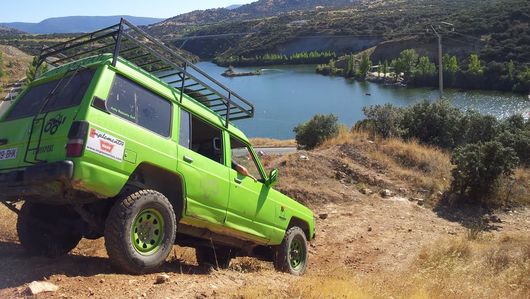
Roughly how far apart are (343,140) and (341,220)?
6.72 m

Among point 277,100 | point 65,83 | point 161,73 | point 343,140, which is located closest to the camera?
point 65,83

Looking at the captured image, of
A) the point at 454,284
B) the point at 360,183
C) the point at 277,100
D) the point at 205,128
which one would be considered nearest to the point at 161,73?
the point at 205,128

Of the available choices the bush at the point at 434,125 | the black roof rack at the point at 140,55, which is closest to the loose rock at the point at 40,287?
the black roof rack at the point at 140,55

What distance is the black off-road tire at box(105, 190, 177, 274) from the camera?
4.67 meters

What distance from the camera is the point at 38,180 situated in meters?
4.46

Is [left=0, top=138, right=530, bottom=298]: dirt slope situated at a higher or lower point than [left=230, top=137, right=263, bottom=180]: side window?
lower

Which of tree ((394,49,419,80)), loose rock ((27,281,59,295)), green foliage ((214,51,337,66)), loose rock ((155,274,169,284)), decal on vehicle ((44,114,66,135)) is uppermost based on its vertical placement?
green foliage ((214,51,337,66))

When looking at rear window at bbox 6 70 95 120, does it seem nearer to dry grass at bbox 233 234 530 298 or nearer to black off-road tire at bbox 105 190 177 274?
black off-road tire at bbox 105 190 177 274

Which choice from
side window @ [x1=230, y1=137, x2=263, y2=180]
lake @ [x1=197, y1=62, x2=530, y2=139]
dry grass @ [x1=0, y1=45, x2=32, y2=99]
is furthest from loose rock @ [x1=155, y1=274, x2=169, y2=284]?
dry grass @ [x1=0, y1=45, x2=32, y2=99]

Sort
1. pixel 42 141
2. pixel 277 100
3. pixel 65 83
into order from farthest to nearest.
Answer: pixel 277 100 < pixel 65 83 < pixel 42 141

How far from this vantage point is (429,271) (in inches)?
336

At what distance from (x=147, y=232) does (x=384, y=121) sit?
1817 cm

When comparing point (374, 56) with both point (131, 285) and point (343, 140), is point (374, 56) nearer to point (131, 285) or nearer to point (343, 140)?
point (343, 140)

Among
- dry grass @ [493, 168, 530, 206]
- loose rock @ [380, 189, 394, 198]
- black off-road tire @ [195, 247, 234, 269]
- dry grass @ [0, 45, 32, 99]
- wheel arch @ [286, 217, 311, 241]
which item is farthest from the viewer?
dry grass @ [0, 45, 32, 99]
